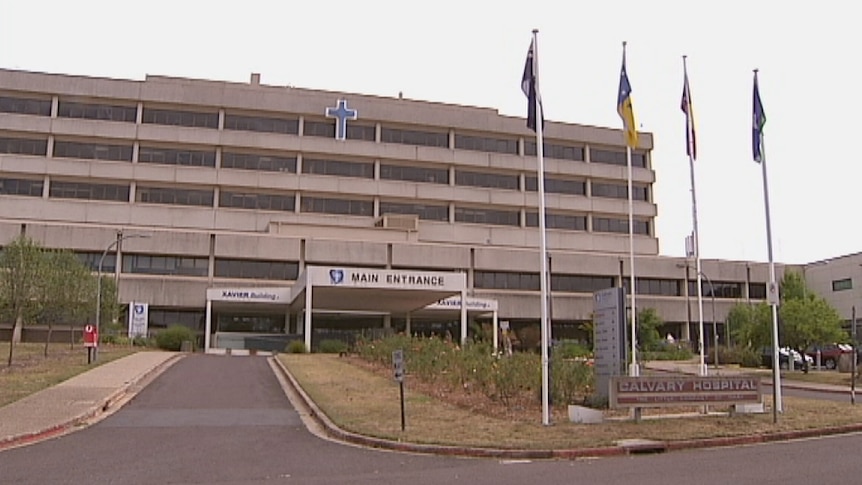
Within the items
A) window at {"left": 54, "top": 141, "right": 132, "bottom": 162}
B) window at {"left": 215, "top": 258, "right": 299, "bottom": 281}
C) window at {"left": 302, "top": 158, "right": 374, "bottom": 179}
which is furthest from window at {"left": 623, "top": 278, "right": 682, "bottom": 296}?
window at {"left": 54, "top": 141, "right": 132, "bottom": 162}

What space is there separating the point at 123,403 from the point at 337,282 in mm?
25677

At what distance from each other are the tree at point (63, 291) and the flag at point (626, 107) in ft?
78.4

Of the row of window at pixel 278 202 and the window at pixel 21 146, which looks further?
the row of window at pixel 278 202

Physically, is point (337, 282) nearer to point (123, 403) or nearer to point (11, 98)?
point (123, 403)

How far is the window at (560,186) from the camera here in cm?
7975

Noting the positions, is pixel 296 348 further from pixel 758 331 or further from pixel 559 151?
pixel 559 151

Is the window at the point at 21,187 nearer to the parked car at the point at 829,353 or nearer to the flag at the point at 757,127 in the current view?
the parked car at the point at 829,353

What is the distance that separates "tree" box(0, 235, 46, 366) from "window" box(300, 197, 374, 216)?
40.5 metres

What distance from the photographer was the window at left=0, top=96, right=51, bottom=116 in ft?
232

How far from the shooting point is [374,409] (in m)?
18.7

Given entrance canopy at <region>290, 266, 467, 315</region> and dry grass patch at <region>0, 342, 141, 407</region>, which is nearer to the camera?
dry grass patch at <region>0, 342, 141, 407</region>

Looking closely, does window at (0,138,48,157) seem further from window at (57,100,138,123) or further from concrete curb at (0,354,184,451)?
concrete curb at (0,354,184,451)

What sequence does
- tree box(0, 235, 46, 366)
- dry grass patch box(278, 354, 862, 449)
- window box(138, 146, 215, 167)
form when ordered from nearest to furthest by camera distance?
dry grass patch box(278, 354, 862, 449) < tree box(0, 235, 46, 366) < window box(138, 146, 215, 167)

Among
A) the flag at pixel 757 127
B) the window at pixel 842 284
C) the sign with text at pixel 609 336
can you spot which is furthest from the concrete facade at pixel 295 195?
the sign with text at pixel 609 336
